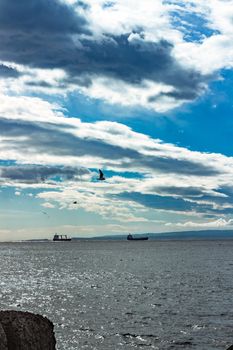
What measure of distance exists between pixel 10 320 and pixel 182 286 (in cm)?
5970

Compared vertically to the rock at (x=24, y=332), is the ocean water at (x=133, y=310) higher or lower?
lower

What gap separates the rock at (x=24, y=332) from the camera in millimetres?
18375

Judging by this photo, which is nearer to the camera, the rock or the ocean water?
the rock

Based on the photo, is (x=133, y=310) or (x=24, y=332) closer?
(x=24, y=332)

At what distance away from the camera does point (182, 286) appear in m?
75.4

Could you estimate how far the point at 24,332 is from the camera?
18734mm

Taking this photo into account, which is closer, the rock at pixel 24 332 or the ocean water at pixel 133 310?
the rock at pixel 24 332

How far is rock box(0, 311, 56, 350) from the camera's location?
1838cm

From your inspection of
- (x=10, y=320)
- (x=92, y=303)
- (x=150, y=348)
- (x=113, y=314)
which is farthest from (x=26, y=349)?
(x=92, y=303)

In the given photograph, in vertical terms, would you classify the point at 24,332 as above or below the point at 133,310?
above

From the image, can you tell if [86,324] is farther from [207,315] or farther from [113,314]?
[207,315]

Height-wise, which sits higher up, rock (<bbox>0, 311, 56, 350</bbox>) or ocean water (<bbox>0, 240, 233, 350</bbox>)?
rock (<bbox>0, 311, 56, 350</bbox>)

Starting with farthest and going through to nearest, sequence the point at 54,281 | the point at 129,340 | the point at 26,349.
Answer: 1. the point at 54,281
2. the point at 129,340
3. the point at 26,349

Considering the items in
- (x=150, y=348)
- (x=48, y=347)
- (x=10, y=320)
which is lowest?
(x=150, y=348)
